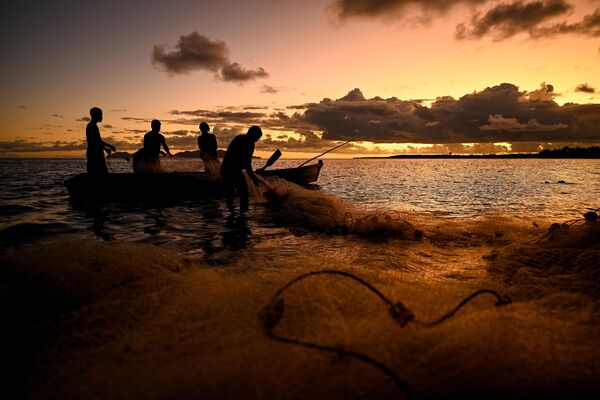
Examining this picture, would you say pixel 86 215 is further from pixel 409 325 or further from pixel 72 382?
pixel 409 325

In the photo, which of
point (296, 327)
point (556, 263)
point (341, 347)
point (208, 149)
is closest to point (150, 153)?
point (208, 149)

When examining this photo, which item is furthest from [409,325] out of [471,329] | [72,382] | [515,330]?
[72,382]

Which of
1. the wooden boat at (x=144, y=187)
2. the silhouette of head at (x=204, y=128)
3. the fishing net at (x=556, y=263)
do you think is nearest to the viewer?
the fishing net at (x=556, y=263)

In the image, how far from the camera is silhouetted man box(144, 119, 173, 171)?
11.9 meters

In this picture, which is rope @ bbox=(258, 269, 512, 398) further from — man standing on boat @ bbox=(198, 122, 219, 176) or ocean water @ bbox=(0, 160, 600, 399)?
man standing on boat @ bbox=(198, 122, 219, 176)

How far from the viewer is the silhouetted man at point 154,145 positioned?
468 inches

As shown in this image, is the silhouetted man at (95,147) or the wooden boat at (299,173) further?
the wooden boat at (299,173)

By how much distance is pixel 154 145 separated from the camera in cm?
1248

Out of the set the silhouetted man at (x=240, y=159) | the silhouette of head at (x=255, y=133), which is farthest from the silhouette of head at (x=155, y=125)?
the silhouette of head at (x=255, y=133)

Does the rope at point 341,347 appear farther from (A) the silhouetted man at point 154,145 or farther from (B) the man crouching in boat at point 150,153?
(B) the man crouching in boat at point 150,153

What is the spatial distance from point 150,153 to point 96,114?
2.61 meters

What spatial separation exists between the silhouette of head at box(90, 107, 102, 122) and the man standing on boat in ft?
13.4

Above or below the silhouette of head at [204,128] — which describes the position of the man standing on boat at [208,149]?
below

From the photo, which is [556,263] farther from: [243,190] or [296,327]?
[243,190]
